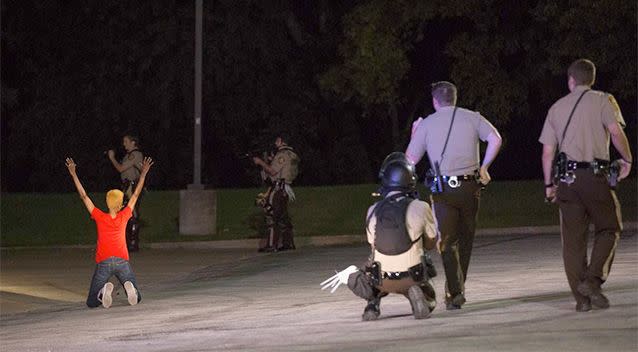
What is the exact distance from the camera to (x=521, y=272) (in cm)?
1731

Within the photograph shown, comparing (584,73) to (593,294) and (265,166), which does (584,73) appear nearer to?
(593,294)

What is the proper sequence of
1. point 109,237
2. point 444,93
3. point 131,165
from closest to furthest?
point 444,93 → point 109,237 → point 131,165

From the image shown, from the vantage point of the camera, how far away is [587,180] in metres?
12.1

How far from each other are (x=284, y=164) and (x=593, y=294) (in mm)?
11764

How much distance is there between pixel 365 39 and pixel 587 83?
21947 millimetres

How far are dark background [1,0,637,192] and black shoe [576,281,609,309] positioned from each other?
70.8 ft

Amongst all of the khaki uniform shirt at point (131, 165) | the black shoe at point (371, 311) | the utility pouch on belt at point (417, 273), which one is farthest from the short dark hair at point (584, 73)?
the khaki uniform shirt at point (131, 165)

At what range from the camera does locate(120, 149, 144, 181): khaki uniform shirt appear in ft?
77.7

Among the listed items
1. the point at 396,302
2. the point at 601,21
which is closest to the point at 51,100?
the point at 601,21

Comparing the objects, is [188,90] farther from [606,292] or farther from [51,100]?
[606,292]

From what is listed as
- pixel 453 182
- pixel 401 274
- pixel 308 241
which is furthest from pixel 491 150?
pixel 308 241

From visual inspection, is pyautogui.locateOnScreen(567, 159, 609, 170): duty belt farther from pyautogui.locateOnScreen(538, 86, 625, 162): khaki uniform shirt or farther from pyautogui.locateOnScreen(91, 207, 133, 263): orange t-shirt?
pyautogui.locateOnScreen(91, 207, 133, 263): orange t-shirt

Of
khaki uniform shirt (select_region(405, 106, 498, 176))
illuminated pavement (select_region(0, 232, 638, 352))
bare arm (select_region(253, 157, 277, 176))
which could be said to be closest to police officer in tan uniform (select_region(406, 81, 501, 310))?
khaki uniform shirt (select_region(405, 106, 498, 176))

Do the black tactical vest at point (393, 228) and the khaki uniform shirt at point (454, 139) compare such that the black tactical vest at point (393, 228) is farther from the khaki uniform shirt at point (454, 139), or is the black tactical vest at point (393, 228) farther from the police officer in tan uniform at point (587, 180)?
the police officer in tan uniform at point (587, 180)
